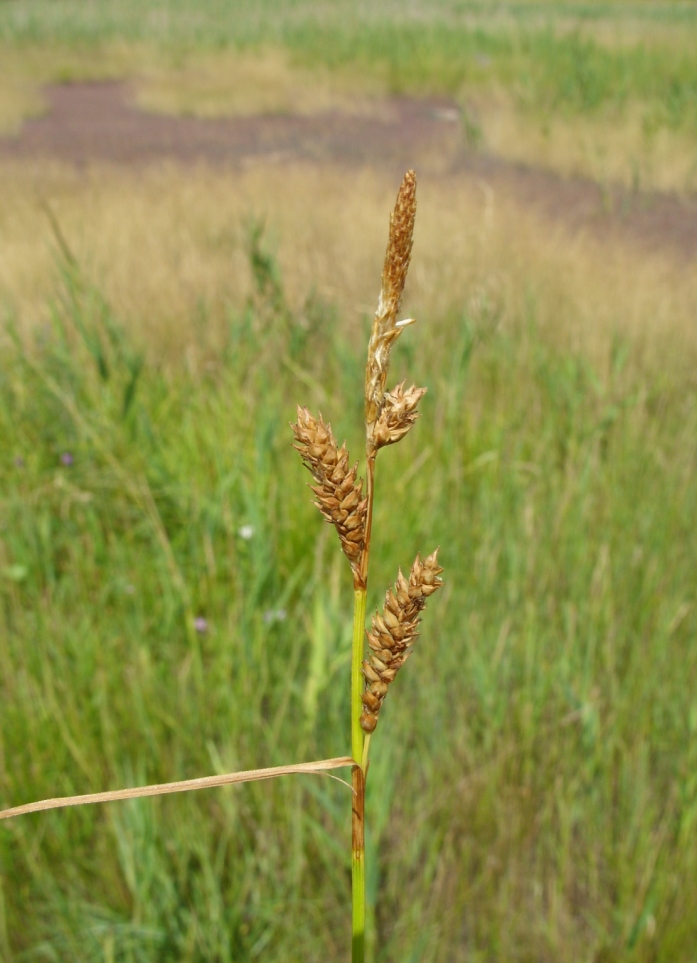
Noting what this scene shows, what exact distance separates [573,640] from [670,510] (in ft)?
1.82

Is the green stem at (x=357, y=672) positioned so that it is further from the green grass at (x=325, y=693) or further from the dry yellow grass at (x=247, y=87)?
the dry yellow grass at (x=247, y=87)

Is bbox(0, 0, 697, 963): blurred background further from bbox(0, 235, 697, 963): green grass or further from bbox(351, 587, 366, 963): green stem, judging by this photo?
bbox(351, 587, 366, 963): green stem

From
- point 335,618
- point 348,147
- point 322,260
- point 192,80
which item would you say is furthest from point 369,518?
point 192,80

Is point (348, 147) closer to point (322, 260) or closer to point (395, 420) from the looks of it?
point (322, 260)

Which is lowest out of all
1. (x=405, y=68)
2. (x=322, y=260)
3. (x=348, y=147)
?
(x=322, y=260)

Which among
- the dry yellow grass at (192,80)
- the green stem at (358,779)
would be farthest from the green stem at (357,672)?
the dry yellow grass at (192,80)

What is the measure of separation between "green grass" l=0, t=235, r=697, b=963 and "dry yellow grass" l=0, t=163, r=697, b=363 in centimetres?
54

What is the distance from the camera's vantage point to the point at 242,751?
48.7 inches

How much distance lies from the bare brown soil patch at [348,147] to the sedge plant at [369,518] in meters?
4.79

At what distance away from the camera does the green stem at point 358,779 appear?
310 millimetres

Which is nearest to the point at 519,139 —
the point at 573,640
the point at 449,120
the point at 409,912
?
the point at 449,120

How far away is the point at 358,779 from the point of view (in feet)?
1.06

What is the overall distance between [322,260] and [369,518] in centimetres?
363

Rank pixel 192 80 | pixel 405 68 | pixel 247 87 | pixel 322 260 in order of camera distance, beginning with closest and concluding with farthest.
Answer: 1. pixel 322 260
2. pixel 247 87
3. pixel 192 80
4. pixel 405 68
